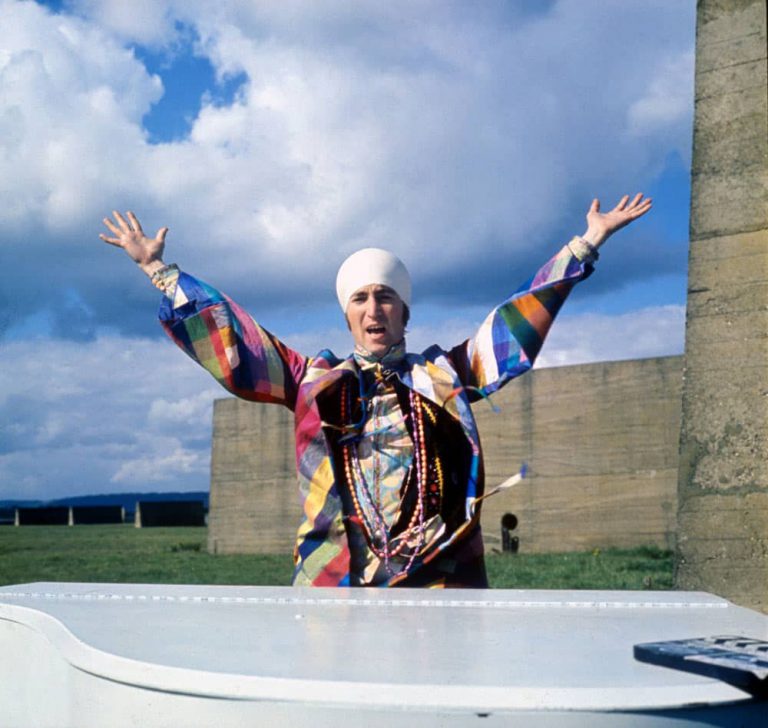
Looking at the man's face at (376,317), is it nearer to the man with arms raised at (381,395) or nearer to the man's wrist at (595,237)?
the man with arms raised at (381,395)

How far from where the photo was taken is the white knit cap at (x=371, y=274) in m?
3.14

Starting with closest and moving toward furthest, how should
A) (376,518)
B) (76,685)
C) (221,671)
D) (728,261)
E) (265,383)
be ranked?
(221,671) → (76,685) → (376,518) → (265,383) → (728,261)

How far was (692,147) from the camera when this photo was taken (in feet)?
15.0

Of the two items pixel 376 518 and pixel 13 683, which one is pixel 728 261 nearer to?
pixel 376 518

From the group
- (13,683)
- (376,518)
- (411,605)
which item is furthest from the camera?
(376,518)

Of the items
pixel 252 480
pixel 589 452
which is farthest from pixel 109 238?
pixel 252 480

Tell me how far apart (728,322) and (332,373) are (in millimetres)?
1999

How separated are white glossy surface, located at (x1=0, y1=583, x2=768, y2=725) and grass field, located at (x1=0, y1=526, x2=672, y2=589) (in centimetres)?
398

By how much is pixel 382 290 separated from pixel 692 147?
2.04 meters

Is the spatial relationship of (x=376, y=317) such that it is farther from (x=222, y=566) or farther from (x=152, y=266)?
(x=222, y=566)

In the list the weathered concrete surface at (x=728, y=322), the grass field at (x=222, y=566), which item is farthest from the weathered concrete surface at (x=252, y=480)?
the weathered concrete surface at (x=728, y=322)

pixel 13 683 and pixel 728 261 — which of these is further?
pixel 728 261

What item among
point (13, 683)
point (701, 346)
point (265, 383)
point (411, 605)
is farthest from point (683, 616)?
point (701, 346)

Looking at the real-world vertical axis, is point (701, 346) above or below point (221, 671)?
above
